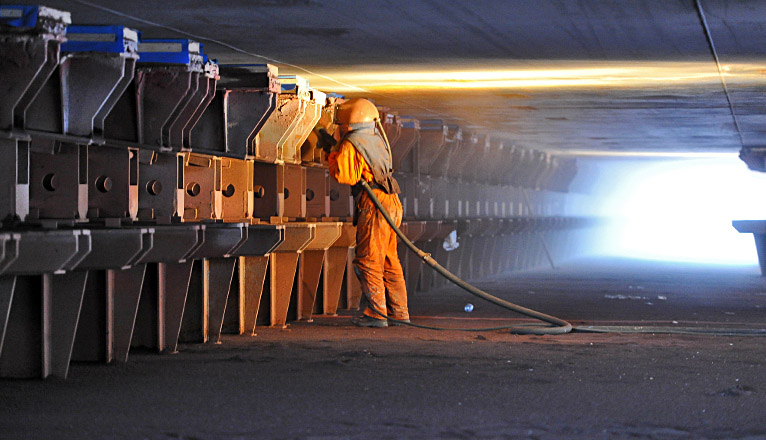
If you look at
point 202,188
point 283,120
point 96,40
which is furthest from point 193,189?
point 96,40

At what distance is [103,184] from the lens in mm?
7812

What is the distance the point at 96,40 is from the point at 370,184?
3962 mm

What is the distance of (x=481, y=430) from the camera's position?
5.84m

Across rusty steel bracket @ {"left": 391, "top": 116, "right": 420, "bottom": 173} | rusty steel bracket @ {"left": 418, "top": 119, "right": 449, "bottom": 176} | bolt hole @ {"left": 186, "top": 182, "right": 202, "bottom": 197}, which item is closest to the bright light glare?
rusty steel bracket @ {"left": 418, "top": 119, "right": 449, "bottom": 176}

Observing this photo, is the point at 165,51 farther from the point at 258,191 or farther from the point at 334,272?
the point at 334,272

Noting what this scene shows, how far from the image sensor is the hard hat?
34.6ft

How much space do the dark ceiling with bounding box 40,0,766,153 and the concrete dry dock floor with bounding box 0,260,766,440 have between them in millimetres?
2567

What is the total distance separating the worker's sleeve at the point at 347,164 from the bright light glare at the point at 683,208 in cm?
2695

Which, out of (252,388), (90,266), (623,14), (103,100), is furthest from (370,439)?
(623,14)

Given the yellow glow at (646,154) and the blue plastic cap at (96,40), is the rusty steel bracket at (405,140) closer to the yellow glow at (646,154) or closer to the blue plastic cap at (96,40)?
the blue plastic cap at (96,40)

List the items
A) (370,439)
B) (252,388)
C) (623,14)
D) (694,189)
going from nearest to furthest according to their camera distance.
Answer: (370,439) → (252,388) → (623,14) → (694,189)

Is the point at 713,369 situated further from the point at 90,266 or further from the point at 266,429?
the point at 90,266

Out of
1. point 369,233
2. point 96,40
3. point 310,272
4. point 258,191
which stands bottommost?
point 310,272

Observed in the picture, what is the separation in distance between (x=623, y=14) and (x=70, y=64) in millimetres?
3934
